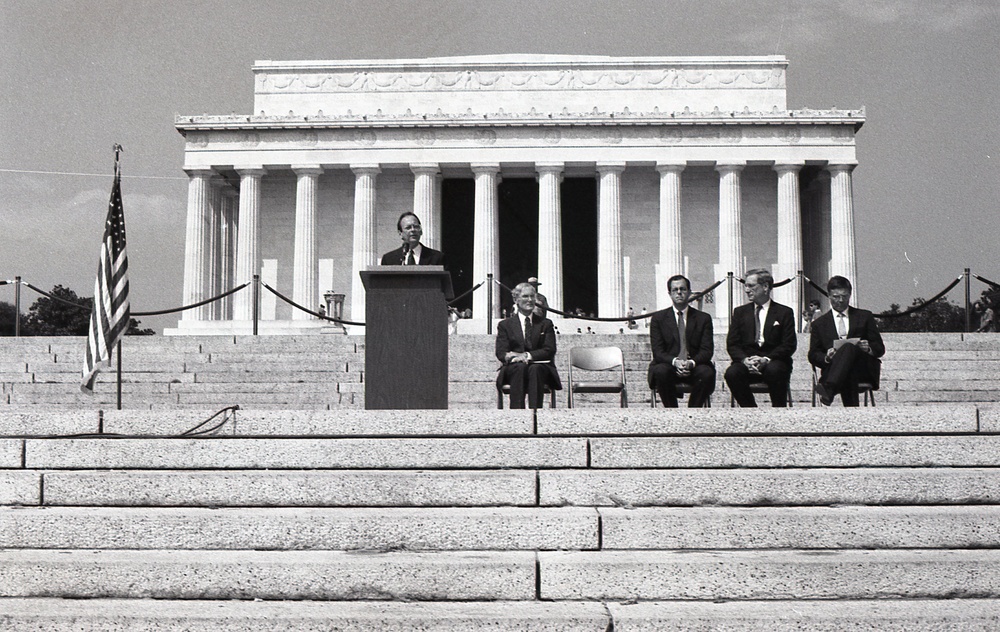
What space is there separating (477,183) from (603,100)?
661 centimetres

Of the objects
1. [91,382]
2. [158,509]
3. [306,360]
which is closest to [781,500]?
[158,509]

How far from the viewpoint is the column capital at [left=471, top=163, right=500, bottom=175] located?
1719 inches

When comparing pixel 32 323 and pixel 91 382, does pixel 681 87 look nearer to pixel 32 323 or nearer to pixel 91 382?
pixel 32 323

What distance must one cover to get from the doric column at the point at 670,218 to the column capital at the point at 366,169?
11.2 m

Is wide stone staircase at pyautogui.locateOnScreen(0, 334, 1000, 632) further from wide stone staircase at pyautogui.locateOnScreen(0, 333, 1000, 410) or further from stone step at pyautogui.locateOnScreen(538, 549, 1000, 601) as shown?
wide stone staircase at pyautogui.locateOnScreen(0, 333, 1000, 410)

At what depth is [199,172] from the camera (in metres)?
44.6

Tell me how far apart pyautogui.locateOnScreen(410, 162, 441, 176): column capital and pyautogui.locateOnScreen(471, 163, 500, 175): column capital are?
1.52 metres

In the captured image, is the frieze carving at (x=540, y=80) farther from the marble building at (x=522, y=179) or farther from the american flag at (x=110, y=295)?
the american flag at (x=110, y=295)

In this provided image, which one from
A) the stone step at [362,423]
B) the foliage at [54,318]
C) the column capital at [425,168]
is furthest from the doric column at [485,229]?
the stone step at [362,423]

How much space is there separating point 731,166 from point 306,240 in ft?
56.0

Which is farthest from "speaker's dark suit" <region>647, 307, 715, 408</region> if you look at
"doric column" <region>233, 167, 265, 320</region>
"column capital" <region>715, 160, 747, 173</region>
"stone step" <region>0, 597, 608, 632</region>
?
"doric column" <region>233, 167, 265, 320</region>

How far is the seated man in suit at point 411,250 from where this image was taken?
40.1 ft

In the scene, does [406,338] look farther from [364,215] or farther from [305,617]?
[364,215]

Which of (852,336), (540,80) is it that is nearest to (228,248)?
(540,80)
